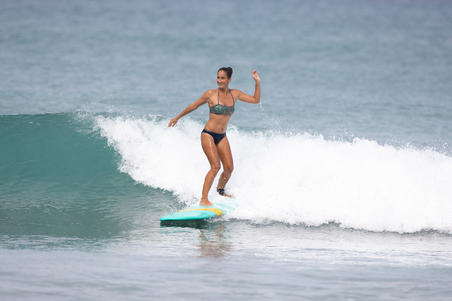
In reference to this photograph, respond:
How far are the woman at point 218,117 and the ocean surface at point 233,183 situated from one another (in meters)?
0.70

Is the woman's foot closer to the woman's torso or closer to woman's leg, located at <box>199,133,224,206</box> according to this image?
woman's leg, located at <box>199,133,224,206</box>

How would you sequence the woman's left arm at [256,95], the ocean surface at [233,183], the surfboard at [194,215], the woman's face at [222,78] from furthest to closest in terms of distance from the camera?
1. the surfboard at [194,215]
2. the woman's left arm at [256,95]
3. the woman's face at [222,78]
4. the ocean surface at [233,183]

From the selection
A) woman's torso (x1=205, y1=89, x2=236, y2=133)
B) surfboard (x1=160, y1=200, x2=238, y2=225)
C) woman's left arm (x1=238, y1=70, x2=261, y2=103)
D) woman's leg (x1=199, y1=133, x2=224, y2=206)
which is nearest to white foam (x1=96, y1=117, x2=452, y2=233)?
surfboard (x1=160, y1=200, x2=238, y2=225)

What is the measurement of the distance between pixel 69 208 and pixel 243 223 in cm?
264

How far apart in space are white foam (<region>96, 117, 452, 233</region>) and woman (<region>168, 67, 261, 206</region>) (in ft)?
2.42

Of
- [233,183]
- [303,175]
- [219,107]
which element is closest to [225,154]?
[219,107]

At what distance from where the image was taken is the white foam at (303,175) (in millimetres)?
9086

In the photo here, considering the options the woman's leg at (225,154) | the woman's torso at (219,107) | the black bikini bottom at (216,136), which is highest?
the woman's torso at (219,107)

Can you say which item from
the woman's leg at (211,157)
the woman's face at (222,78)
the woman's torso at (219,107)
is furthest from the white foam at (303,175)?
the woman's face at (222,78)

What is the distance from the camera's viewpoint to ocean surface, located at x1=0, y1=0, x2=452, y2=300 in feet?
20.7

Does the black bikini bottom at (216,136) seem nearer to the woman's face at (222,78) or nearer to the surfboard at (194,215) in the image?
the woman's face at (222,78)

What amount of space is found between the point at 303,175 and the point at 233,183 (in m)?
1.09

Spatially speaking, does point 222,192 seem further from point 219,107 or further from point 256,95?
point 256,95

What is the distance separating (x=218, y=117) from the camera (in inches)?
336
